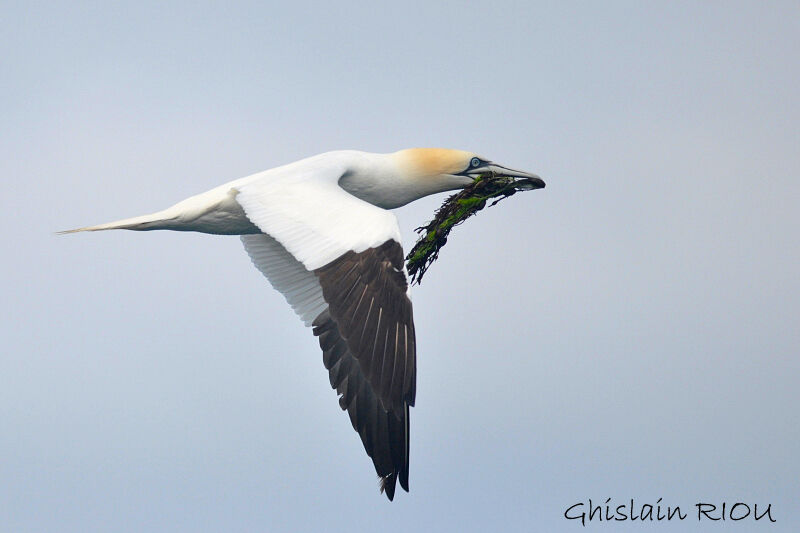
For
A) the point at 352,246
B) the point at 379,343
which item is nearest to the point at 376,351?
the point at 379,343

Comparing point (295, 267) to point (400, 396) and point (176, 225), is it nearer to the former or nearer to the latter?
point (176, 225)

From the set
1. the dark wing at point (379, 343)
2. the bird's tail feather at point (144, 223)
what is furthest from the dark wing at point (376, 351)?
the bird's tail feather at point (144, 223)

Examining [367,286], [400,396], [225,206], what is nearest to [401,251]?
[367,286]

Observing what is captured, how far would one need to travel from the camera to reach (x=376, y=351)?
11773 millimetres

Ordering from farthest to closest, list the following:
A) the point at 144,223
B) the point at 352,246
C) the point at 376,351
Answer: the point at 144,223
the point at 352,246
the point at 376,351

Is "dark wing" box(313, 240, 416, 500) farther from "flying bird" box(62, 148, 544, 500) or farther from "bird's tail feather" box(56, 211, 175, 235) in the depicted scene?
"bird's tail feather" box(56, 211, 175, 235)

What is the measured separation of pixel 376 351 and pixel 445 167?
4.09 metres

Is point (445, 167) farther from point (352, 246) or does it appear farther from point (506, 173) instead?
point (352, 246)

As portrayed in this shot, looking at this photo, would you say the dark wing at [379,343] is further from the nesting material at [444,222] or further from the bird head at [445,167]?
the bird head at [445,167]

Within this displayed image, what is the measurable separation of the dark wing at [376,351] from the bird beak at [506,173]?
2.90m

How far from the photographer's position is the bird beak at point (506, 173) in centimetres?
1480

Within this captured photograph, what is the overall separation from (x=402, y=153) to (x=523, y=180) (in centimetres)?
140

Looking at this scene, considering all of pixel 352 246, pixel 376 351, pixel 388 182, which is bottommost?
pixel 376 351

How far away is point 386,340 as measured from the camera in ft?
38.8
